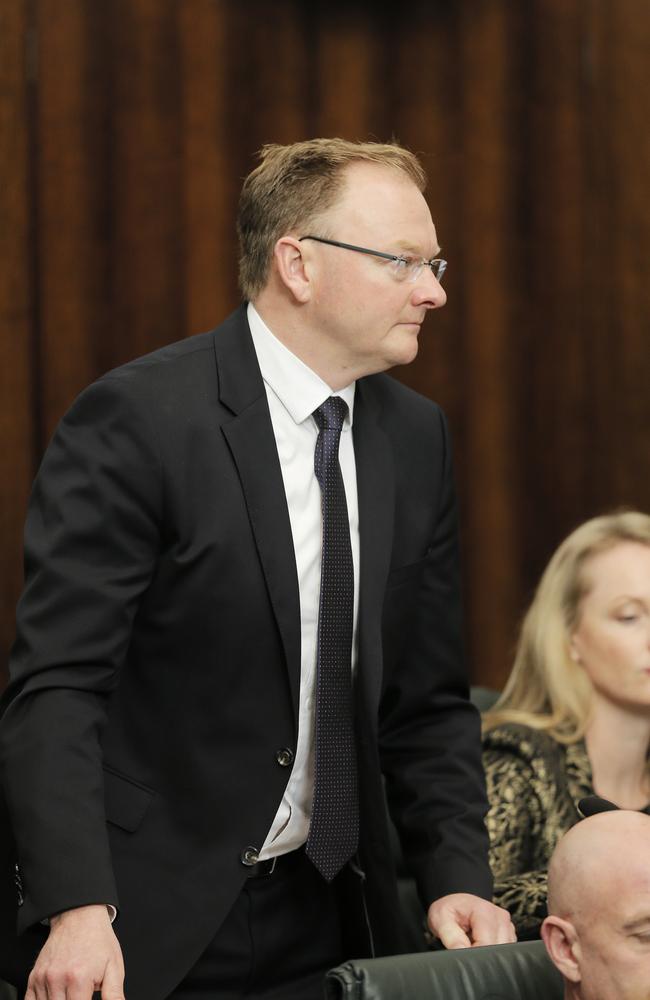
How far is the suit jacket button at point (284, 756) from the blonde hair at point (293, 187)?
0.67 meters

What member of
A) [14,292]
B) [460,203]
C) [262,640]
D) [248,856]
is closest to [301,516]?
[262,640]

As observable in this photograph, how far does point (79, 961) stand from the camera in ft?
5.11

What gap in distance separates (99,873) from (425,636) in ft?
2.37

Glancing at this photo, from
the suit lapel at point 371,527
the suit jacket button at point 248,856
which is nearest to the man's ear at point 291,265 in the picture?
the suit lapel at point 371,527

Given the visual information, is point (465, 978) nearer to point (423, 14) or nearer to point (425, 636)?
point (425, 636)

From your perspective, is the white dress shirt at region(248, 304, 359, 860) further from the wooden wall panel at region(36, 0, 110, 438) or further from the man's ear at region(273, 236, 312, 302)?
the wooden wall panel at region(36, 0, 110, 438)

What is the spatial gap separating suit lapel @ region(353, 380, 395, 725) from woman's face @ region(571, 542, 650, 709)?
87 cm

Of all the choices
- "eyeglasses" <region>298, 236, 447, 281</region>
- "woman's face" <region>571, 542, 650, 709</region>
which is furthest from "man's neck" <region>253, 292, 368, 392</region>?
"woman's face" <region>571, 542, 650, 709</region>

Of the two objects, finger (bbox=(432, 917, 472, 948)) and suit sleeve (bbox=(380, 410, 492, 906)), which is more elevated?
suit sleeve (bbox=(380, 410, 492, 906))

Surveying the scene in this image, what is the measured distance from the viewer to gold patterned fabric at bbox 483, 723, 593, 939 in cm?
255

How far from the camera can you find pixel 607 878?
61.2 inches

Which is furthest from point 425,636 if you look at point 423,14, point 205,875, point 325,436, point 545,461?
point 423,14

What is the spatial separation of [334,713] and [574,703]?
985 mm

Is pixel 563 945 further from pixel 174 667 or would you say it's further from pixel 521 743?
pixel 521 743
